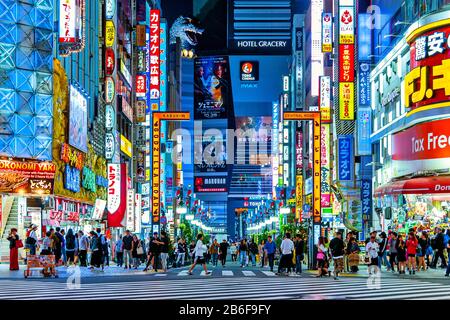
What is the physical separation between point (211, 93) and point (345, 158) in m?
70.0

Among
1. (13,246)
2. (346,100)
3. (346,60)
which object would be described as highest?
(346,60)

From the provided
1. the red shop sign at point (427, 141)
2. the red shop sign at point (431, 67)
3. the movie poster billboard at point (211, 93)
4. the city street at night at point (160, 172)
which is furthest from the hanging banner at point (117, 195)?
the movie poster billboard at point (211, 93)

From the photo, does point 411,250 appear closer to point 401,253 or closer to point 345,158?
point 401,253

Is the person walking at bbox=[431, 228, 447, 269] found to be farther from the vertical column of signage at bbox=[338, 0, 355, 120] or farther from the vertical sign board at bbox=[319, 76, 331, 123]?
the vertical sign board at bbox=[319, 76, 331, 123]

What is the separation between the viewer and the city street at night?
28216mm

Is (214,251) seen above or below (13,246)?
below

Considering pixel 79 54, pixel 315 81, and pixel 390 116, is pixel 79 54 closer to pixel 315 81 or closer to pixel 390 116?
pixel 390 116

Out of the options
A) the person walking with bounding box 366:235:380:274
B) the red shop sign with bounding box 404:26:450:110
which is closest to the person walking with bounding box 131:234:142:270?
the person walking with bounding box 366:235:380:274

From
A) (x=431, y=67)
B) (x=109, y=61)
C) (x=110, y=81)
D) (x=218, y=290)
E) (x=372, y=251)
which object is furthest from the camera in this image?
(x=109, y=61)

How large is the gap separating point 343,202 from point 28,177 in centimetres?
2027

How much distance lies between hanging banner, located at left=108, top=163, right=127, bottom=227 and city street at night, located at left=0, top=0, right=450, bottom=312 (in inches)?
4.4

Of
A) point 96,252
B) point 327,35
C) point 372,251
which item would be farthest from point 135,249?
point 327,35

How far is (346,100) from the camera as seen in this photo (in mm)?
55188
